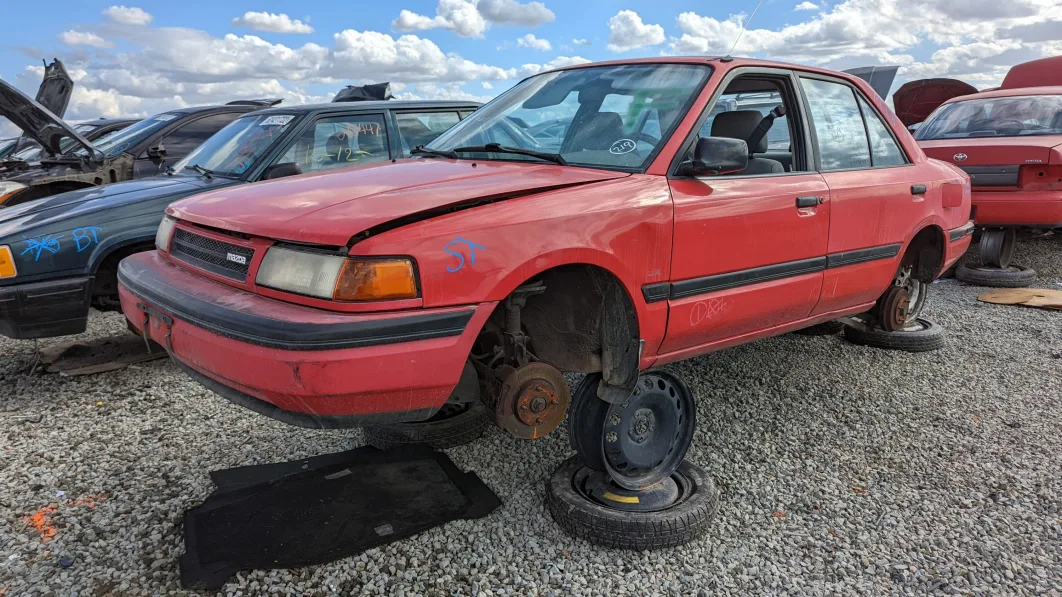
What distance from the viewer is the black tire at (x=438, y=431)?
11.0 feet

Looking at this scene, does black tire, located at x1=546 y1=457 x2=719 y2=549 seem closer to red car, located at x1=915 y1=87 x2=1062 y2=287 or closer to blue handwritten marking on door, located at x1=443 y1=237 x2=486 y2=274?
blue handwritten marking on door, located at x1=443 y1=237 x2=486 y2=274

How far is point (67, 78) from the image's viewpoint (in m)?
8.65

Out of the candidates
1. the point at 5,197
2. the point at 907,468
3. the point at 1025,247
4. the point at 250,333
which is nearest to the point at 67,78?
the point at 5,197

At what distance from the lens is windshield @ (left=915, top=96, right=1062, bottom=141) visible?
6.88 metres

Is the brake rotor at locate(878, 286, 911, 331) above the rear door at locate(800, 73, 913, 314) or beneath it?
beneath

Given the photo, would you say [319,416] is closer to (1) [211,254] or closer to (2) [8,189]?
(1) [211,254]

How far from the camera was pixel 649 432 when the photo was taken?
2889 millimetres

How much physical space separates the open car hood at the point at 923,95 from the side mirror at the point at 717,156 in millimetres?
10427

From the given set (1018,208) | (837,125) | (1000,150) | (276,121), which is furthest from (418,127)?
(1018,208)

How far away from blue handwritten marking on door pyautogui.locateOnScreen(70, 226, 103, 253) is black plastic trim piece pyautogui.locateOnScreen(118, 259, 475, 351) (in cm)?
223

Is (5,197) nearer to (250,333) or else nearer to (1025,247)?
(250,333)

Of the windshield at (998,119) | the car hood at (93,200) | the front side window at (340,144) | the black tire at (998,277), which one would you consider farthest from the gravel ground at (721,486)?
the windshield at (998,119)

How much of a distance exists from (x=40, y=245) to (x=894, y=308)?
5.06 meters

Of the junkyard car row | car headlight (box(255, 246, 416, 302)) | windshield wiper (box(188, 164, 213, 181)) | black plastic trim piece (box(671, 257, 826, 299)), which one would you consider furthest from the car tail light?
windshield wiper (box(188, 164, 213, 181))
